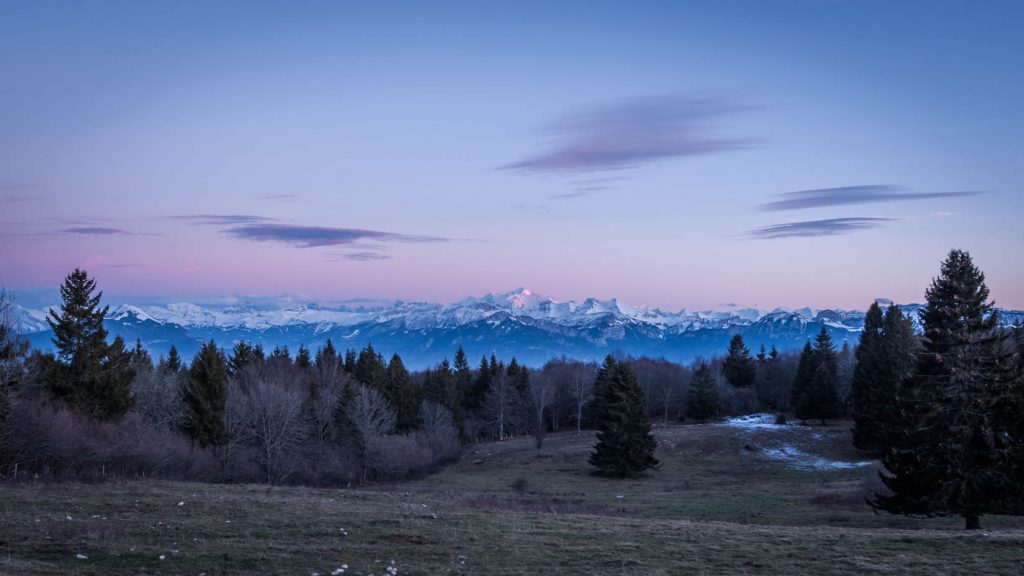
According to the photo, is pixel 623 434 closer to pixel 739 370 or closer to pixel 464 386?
pixel 464 386

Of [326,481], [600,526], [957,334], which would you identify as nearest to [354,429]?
[326,481]

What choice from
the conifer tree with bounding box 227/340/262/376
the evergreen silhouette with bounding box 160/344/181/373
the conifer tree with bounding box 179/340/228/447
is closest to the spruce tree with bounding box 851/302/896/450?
the conifer tree with bounding box 179/340/228/447

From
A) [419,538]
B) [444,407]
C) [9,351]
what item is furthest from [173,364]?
[419,538]

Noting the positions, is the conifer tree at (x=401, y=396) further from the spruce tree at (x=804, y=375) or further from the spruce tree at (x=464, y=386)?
the spruce tree at (x=804, y=375)

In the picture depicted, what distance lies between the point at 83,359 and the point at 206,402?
13.5 metres

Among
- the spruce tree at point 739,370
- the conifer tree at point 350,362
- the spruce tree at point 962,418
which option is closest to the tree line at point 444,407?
the spruce tree at point 962,418

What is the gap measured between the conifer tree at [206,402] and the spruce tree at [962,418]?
→ 54.3 meters

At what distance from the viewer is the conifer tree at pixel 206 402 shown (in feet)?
196

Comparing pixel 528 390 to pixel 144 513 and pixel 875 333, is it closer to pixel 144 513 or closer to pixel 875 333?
pixel 875 333

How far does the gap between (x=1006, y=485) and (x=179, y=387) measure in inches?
2728

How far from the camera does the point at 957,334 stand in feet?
93.2

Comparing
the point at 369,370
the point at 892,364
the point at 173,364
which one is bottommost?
the point at 369,370

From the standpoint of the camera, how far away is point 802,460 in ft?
229

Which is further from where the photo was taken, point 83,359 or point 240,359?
point 240,359
